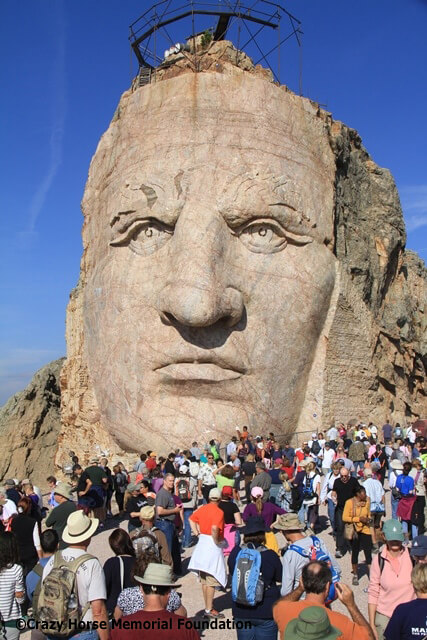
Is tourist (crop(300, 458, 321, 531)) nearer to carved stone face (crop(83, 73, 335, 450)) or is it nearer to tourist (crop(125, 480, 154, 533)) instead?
tourist (crop(125, 480, 154, 533))

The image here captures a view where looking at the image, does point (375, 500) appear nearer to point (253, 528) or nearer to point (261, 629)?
point (253, 528)

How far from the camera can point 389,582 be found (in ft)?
14.9

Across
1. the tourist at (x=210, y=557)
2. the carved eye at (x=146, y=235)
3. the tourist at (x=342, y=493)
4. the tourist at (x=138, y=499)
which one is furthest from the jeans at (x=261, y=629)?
the carved eye at (x=146, y=235)

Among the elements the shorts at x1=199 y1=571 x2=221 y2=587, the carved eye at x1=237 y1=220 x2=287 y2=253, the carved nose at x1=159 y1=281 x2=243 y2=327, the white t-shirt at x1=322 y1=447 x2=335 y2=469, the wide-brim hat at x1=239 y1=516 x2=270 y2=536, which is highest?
the carved eye at x1=237 y1=220 x2=287 y2=253

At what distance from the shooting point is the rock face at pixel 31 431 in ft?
69.8

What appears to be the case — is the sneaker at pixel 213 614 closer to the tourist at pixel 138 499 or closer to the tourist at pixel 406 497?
the tourist at pixel 138 499

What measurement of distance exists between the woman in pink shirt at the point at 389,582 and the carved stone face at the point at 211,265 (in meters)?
9.09

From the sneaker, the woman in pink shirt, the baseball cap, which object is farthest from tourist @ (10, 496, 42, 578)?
the baseball cap

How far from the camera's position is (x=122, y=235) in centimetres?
1537

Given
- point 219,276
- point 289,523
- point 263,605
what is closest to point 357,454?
point 219,276

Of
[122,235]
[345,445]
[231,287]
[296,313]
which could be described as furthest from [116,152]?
[345,445]

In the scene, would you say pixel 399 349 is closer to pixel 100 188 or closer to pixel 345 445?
pixel 345 445

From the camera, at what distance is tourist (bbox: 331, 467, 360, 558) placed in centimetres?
781

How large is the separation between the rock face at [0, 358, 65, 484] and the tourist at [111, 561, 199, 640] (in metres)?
18.0
